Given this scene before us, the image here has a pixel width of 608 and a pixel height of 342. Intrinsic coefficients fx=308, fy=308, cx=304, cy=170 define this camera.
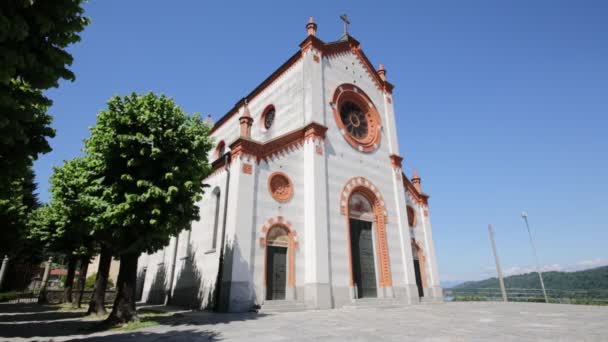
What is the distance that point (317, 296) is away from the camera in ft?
52.8

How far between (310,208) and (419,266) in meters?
12.3

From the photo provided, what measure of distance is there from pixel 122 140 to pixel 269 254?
349 inches

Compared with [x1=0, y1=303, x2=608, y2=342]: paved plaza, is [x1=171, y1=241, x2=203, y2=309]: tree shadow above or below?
above

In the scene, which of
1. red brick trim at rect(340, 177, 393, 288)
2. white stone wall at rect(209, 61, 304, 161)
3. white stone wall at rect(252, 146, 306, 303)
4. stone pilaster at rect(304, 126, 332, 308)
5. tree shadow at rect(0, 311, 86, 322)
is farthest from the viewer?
white stone wall at rect(209, 61, 304, 161)

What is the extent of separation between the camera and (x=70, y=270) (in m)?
24.2

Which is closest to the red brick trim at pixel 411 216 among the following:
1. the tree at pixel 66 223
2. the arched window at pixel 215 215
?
the arched window at pixel 215 215

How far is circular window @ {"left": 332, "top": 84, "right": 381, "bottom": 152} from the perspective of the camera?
22181 mm

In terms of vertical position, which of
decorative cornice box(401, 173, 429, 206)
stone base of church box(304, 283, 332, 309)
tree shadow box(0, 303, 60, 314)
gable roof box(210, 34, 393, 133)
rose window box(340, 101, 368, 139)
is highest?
gable roof box(210, 34, 393, 133)

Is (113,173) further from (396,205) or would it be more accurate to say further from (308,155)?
(396,205)

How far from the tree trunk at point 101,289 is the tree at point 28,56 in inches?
438

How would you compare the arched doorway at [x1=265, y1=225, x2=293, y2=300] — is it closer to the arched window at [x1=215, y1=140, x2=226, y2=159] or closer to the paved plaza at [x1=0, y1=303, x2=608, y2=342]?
the paved plaza at [x1=0, y1=303, x2=608, y2=342]

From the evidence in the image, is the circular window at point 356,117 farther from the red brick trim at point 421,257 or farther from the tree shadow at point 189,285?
the tree shadow at point 189,285

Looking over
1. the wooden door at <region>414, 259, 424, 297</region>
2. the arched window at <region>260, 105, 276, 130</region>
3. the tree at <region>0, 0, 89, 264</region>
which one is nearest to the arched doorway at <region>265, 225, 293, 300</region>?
the arched window at <region>260, 105, 276, 130</region>

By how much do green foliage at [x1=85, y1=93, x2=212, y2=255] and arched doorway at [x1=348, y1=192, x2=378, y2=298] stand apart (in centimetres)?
1094
